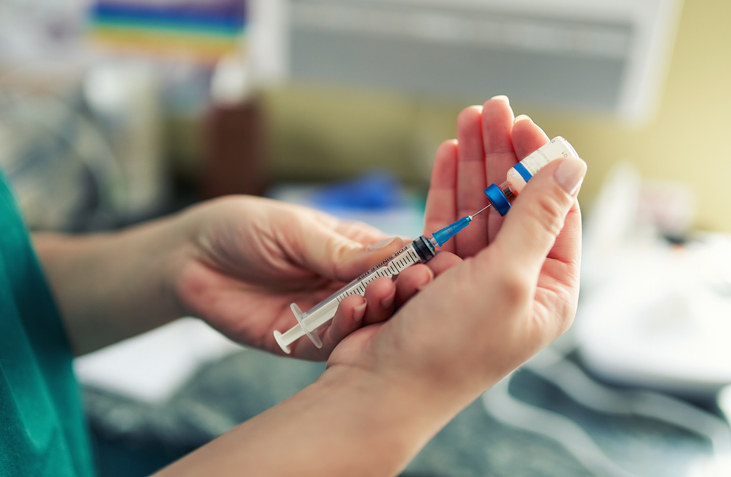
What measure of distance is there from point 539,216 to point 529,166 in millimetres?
70

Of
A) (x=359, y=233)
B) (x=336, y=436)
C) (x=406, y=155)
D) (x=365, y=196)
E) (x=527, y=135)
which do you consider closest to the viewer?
(x=336, y=436)

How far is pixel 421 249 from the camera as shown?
1.51ft

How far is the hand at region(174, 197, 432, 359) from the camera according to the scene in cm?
51

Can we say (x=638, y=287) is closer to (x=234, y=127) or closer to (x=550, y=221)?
(x=550, y=221)

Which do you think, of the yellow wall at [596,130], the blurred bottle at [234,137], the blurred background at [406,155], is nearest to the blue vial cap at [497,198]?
the blurred background at [406,155]

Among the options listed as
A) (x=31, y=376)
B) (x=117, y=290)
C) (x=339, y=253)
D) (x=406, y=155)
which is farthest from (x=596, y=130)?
(x=31, y=376)

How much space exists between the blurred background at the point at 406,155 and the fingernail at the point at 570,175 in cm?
37

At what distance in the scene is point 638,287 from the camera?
2.86 ft

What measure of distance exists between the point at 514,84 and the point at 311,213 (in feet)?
1.90

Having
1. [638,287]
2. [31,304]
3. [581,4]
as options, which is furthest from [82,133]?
[638,287]

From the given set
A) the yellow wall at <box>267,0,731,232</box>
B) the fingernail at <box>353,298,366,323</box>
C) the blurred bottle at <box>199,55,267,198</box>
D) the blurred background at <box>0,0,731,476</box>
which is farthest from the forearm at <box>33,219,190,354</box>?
the yellow wall at <box>267,0,731,232</box>

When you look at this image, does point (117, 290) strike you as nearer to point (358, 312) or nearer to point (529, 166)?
point (358, 312)

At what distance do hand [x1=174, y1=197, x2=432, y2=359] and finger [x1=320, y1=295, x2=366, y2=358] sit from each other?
50 mm

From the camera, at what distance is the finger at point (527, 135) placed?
45 cm
